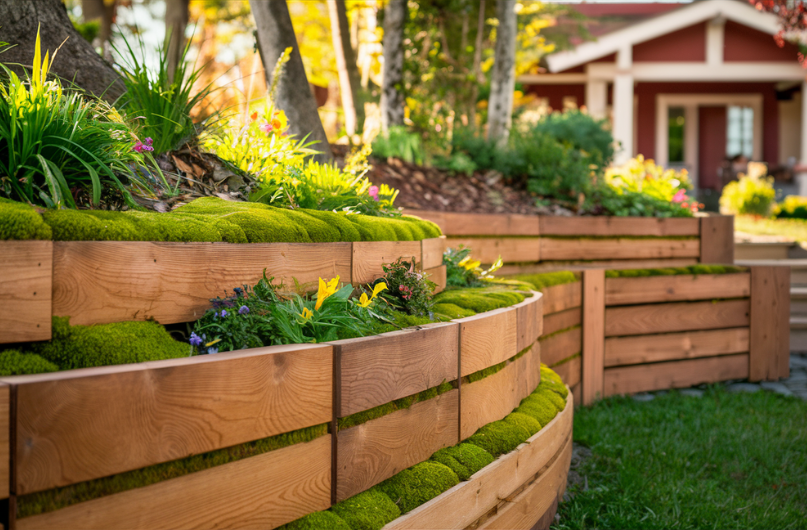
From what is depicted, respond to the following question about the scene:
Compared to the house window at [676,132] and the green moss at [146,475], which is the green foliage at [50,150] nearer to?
the green moss at [146,475]

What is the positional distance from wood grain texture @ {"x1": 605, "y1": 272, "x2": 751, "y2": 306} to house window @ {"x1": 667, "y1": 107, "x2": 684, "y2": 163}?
13.4 meters

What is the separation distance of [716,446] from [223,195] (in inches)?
134

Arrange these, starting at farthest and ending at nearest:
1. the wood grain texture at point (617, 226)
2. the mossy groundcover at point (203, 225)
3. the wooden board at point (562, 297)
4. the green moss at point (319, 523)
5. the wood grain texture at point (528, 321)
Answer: the wood grain texture at point (617, 226)
the wooden board at point (562, 297)
the wood grain texture at point (528, 321)
the green moss at point (319, 523)
the mossy groundcover at point (203, 225)

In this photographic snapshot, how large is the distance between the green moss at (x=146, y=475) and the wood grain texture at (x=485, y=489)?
1.38 feet

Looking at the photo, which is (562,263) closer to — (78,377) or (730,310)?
(730,310)

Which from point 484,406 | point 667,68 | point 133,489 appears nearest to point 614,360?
point 484,406

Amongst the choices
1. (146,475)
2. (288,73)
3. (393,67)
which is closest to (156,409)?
(146,475)

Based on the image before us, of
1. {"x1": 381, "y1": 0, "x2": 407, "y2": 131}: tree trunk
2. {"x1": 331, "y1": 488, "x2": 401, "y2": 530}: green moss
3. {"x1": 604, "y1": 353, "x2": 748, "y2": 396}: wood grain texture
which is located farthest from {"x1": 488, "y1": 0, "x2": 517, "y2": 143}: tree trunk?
{"x1": 331, "y1": 488, "x2": 401, "y2": 530}: green moss

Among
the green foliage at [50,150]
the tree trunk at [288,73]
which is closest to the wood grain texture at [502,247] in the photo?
the tree trunk at [288,73]

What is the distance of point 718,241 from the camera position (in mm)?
A: 6109

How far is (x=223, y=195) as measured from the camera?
2.58m

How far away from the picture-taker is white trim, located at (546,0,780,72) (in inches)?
572

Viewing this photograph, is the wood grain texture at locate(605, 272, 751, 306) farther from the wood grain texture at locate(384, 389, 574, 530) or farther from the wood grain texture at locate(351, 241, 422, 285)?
the wood grain texture at locate(351, 241, 422, 285)

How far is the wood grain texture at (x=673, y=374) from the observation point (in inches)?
210
